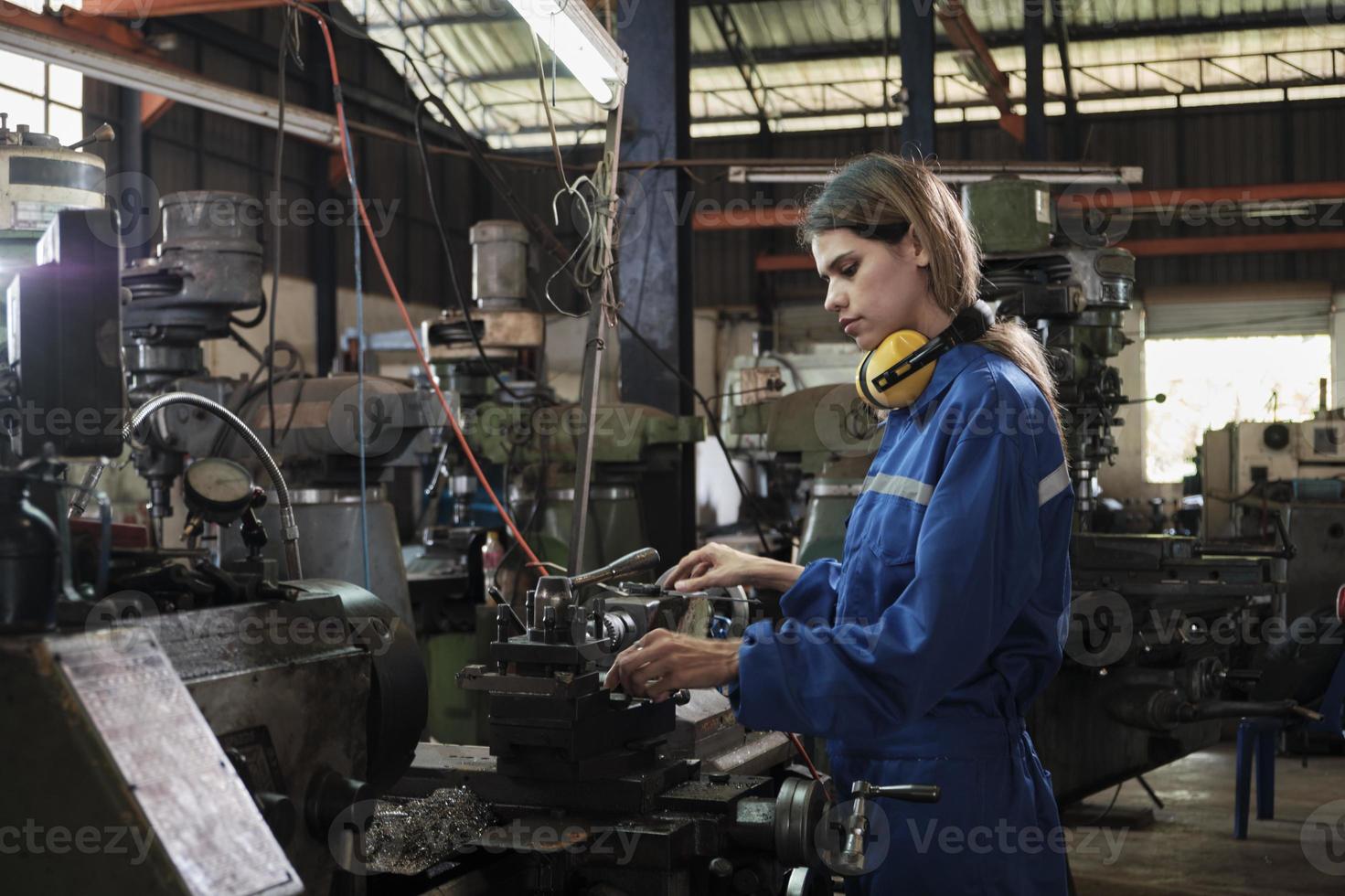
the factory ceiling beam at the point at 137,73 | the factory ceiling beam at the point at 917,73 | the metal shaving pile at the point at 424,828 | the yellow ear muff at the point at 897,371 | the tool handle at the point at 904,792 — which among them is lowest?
the metal shaving pile at the point at 424,828

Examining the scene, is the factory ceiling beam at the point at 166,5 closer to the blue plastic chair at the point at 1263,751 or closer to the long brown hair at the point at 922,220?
the long brown hair at the point at 922,220

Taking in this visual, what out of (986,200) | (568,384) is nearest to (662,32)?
(986,200)

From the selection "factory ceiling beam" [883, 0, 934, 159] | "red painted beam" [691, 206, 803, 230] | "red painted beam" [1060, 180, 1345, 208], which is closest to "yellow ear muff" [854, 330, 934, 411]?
"factory ceiling beam" [883, 0, 934, 159]

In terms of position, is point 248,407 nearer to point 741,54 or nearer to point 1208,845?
point 1208,845

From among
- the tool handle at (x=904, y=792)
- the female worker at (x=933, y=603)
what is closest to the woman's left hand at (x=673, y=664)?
the female worker at (x=933, y=603)

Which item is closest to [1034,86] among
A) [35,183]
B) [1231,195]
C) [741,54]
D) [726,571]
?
[1231,195]

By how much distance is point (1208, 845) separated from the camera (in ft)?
12.3

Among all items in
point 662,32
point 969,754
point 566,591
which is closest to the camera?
point 969,754

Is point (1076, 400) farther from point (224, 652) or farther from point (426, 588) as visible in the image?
point (224, 652)

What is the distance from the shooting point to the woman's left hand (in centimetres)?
120

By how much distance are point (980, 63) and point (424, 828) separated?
25.9 ft

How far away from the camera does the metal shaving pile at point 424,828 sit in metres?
1.23

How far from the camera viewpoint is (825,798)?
1.33 m

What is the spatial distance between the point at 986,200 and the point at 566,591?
7.37 feet
